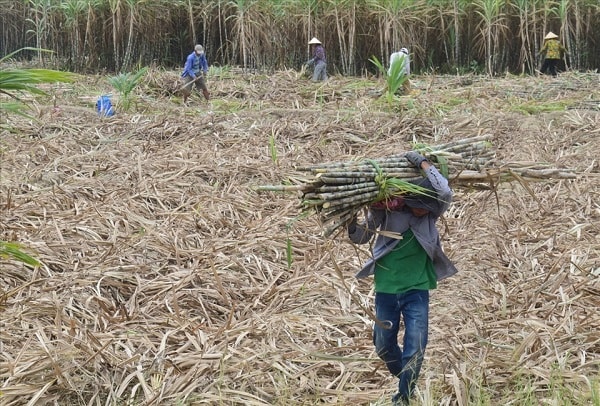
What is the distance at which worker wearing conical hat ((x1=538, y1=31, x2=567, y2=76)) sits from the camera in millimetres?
14328

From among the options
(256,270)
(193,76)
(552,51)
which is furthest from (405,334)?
(552,51)

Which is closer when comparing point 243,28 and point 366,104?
point 366,104

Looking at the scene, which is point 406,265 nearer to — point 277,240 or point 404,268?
point 404,268

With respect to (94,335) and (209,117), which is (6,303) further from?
(209,117)

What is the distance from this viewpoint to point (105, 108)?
10.6 m

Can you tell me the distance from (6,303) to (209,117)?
18.1ft

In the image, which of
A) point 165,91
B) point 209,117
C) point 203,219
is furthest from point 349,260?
point 165,91

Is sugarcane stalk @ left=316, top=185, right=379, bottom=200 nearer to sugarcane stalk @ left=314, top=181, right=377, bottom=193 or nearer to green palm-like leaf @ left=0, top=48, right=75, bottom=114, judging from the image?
sugarcane stalk @ left=314, top=181, right=377, bottom=193

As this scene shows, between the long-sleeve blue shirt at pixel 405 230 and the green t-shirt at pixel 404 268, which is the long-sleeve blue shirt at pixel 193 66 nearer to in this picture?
the long-sleeve blue shirt at pixel 405 230

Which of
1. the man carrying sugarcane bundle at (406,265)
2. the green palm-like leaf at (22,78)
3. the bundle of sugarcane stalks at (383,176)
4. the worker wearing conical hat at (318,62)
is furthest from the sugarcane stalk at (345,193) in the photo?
the worker wearing conical hat at (318,62)

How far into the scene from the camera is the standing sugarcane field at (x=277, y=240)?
13.1 ft

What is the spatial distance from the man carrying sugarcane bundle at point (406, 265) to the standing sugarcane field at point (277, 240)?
0.09 metres

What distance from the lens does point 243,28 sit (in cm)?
1521

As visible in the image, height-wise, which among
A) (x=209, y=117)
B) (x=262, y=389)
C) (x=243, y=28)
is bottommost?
(x=262, y=389)
